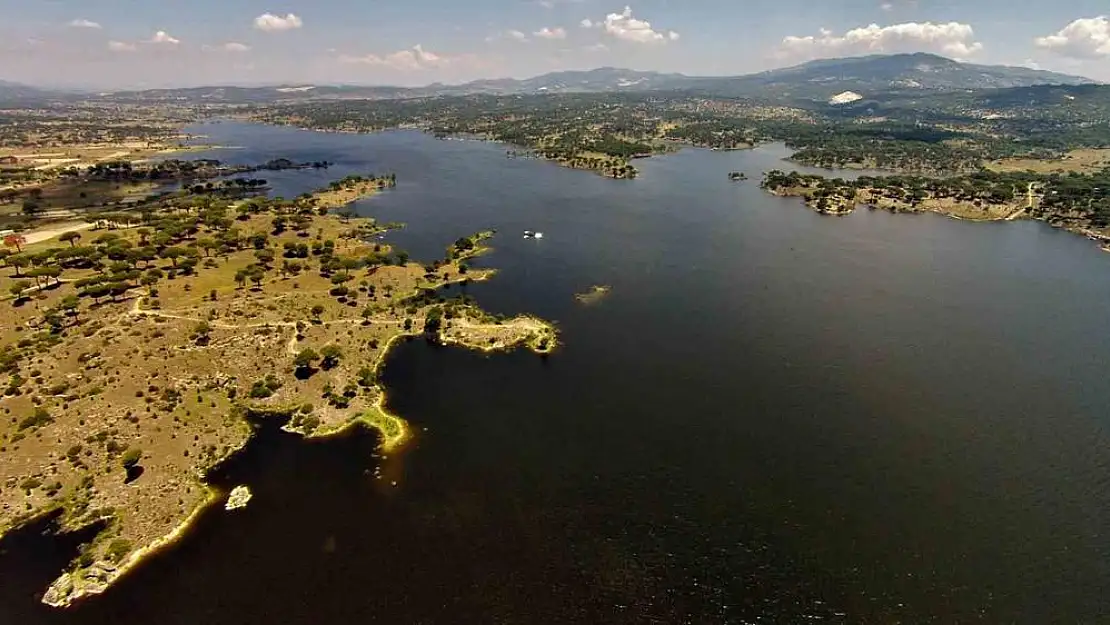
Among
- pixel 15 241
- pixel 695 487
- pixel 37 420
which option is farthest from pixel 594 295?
pixel 15 241

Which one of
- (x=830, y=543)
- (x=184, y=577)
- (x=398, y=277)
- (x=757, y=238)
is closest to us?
(x=184, y=577)

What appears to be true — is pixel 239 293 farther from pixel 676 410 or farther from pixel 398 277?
pixel 676 410

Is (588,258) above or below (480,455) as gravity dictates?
above

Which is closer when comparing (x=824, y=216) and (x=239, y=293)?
(x=239, y=293)

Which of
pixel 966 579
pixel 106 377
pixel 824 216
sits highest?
pixel 824 216

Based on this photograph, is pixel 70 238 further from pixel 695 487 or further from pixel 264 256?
pixel 695 487

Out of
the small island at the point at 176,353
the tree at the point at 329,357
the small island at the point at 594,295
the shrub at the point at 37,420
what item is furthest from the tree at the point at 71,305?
the small island at the point at 594,295

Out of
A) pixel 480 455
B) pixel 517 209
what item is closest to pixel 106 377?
pixel 480 455
